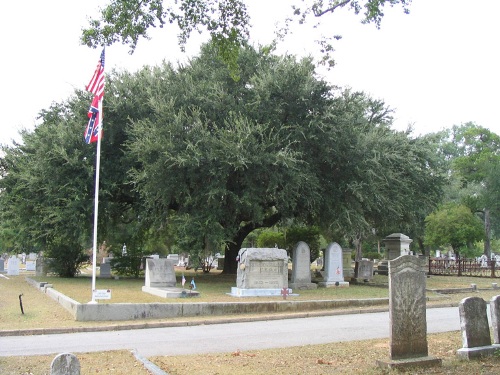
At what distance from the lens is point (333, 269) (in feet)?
73.4

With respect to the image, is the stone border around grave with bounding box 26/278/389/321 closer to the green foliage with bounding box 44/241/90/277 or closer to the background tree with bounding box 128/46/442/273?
the background tree with bounding box 128/46/442/273

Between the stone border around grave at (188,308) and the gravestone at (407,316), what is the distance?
290 inches

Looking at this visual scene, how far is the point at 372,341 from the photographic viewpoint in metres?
9.84

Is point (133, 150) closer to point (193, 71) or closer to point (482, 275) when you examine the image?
point (193, 71)

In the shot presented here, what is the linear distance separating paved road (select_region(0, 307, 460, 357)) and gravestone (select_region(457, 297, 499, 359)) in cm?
274

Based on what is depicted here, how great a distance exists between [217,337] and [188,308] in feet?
11.3

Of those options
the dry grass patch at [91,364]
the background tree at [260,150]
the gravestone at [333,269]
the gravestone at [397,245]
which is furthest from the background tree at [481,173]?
the dry grass patch at [91,364]

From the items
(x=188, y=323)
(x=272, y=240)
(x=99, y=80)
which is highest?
(x=99, y=80)

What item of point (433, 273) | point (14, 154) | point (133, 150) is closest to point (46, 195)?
point (14, 154)

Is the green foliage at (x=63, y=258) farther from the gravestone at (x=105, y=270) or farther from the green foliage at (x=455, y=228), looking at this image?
the green foliage at (x=455, y=228)

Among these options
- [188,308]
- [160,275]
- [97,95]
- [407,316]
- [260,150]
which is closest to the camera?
[407,316]

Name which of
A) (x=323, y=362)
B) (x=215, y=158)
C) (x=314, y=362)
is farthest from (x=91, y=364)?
(x=215, y=158)

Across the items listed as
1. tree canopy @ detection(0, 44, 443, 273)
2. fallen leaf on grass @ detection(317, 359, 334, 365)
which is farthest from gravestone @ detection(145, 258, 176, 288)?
fallen leaf on grass @ detection(317, 359, 334, 365)

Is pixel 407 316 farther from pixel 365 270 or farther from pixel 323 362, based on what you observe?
pixel 365 270
